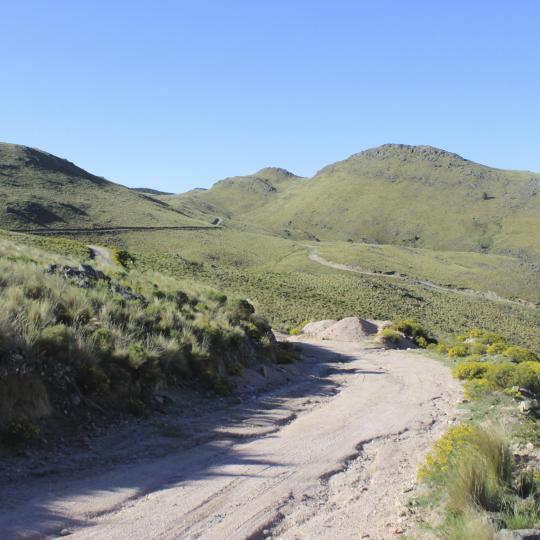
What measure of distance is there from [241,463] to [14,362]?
394 centimetres

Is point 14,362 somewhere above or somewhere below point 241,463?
above

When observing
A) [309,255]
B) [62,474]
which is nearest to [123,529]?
[62,474]

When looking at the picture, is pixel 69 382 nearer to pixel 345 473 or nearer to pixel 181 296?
pixel 345 473

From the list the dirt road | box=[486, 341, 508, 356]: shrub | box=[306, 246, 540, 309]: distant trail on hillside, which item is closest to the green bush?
box=[486, 341, 508, 356]: shrub

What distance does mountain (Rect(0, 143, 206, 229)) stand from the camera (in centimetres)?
9512

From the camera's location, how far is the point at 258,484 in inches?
280

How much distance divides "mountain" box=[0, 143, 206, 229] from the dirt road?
8682 centimetres

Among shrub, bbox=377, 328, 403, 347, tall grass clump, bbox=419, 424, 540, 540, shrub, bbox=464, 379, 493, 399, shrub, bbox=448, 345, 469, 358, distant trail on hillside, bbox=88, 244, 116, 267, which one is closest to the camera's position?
tall grass clump, bbox=419, 424, 540, 540

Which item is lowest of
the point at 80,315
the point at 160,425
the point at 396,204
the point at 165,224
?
the point at 160,425

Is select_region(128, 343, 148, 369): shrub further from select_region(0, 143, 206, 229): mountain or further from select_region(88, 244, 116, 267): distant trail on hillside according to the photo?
select_region(0, 143, 206, 229): mountain

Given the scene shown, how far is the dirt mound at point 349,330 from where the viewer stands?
2978cm

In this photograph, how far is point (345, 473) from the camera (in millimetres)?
7867

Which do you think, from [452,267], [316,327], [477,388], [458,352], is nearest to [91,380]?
[477,388]

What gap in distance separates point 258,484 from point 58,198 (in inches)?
4509
